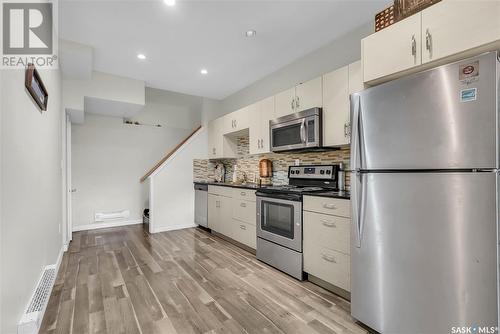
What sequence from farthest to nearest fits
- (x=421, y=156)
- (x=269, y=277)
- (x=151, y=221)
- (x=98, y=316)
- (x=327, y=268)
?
1. (x=151, y=221)
2. (x=269, y=277)
3. (x=327, y=268)
4. (x=98, y=316)
5. (x=421, y=156)

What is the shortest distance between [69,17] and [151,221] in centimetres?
315

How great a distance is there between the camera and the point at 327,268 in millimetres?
2215

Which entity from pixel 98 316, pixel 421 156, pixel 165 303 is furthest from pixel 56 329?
pixel 421 156

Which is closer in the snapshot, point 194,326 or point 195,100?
point 194,326

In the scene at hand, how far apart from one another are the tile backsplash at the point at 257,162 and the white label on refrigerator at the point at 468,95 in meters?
1.47

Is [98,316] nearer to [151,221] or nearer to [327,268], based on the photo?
[327,268]

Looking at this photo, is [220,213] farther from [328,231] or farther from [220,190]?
[328,231]

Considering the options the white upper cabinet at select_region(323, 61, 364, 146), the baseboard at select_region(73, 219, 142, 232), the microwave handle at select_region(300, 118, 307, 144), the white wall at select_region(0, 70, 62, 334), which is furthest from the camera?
the baseboard at select_region(73, 219, 142, 232)

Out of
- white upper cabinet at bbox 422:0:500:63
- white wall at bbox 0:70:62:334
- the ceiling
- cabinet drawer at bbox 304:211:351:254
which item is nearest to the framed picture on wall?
white wall at bbox 0:70:62:334

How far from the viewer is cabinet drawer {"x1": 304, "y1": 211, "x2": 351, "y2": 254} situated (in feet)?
6.81

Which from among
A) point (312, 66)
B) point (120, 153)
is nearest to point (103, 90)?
point (120, 153)

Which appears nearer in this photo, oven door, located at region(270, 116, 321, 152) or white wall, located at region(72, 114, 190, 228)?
oven door, located at region(270, 116, 321, 152)

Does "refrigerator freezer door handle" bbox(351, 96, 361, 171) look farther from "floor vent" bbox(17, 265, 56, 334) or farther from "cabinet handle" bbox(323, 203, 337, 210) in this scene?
"floor vent" bbox(17, 265, 56, 334)

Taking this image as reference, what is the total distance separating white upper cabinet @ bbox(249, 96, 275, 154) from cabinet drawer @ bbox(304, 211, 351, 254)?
134 cm
